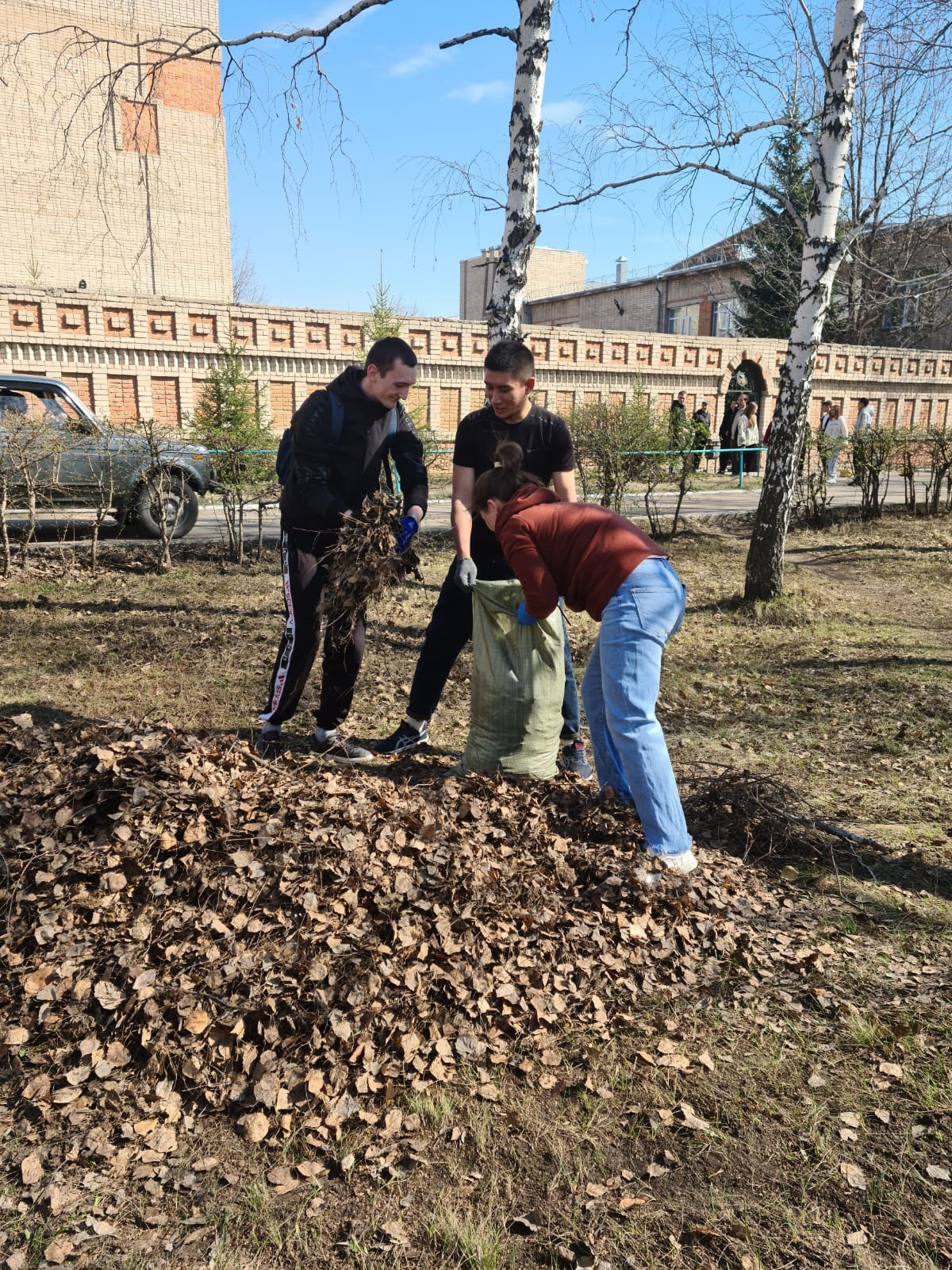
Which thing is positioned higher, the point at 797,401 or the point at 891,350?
the point at 891,350

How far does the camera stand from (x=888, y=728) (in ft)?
17.0

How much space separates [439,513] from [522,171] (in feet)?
22.6

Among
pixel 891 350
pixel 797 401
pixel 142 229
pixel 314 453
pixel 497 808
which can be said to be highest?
pixel 142 229

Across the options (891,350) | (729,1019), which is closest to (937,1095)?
(729,1019)

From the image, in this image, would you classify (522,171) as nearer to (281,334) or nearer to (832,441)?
Answer: (832,441)

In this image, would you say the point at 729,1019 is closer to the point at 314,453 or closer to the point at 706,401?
the point at 314,453

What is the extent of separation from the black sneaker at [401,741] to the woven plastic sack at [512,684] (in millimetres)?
652

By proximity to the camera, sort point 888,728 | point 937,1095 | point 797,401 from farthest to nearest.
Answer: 1. point 797,401
2. point 888,728
3. point 937,1095

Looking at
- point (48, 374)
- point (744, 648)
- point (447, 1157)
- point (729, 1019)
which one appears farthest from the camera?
point (48, 374)

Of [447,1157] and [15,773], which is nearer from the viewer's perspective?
[447,1157]

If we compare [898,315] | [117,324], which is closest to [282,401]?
[117,324]

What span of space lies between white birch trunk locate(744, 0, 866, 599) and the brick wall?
6.08 m

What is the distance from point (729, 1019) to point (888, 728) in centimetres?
315

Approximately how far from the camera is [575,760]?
4.19m
